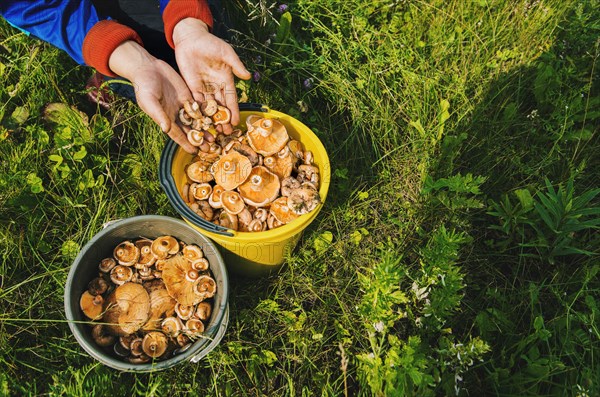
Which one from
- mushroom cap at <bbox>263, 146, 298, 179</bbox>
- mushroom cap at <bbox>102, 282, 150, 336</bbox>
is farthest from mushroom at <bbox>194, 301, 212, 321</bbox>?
mushroom cap at <bbox>263, 146, 298, 179</bbox>

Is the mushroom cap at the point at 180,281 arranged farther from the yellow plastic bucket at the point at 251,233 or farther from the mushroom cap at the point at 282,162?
the mushroom cap at the point at 282,162

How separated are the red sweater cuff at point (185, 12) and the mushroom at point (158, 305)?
4.87ft

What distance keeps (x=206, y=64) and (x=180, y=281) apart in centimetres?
125

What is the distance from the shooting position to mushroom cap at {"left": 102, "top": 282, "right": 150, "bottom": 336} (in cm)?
213

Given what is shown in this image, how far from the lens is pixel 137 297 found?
2.19 m

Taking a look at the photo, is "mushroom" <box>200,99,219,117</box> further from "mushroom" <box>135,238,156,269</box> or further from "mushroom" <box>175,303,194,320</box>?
"mushroom" <box>175,303,194,320</box>

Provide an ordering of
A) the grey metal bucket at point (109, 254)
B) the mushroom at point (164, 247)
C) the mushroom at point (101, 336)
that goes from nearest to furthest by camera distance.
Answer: the grey metal bucket at point (109, 254) → the mushroom at point (101, 336) → the mushroom at point (164, 247)

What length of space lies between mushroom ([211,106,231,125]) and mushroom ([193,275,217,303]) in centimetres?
87

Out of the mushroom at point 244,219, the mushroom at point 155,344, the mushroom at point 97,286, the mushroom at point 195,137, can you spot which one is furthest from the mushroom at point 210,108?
the mushroom at point 155,344

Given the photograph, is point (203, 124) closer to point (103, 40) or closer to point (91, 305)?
point (103, 40)

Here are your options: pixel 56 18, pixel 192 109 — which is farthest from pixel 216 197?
pixel 56 18

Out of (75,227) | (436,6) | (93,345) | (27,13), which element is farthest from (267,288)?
(436,6)

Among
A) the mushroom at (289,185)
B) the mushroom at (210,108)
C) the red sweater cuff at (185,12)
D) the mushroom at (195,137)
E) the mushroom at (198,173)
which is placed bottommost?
the mushroom at (289,185)

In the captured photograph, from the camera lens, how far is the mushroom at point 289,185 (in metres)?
2.22
